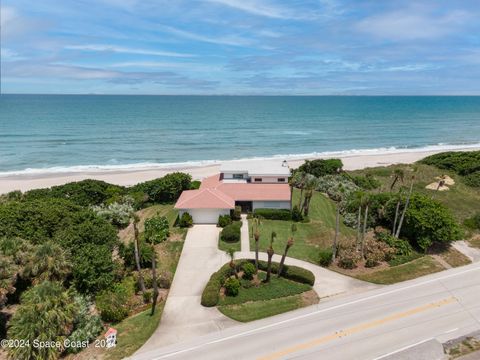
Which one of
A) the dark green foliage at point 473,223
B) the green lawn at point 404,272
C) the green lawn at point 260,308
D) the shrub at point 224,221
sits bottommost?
the green lawn at point 260,308

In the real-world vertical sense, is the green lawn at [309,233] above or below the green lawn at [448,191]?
below

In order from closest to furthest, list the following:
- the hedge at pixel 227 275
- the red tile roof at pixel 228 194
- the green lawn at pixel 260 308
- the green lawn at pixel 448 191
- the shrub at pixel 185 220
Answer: the green lawn at pixel 260 308
the hedge at pixel 227 275
the shrub at pixel 185 220
the red tile roof at pixel 228 194
the green lawn at pixel 448 191

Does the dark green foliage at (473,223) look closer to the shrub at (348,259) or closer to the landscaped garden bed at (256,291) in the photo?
the shrub at (348,259)

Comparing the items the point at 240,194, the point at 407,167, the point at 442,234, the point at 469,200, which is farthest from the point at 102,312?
the point at 407,167

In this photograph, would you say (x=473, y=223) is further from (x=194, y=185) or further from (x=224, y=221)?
(x=194, y=185)

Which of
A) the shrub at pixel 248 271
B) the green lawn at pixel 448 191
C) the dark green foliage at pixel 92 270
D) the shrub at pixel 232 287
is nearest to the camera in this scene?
the dark green foliage at pixel 92 270

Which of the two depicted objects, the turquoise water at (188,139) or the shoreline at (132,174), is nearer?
the shoreline at (132,174)

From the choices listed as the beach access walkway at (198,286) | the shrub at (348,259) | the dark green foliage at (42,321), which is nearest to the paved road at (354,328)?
the beach access walkway at (198,286)
